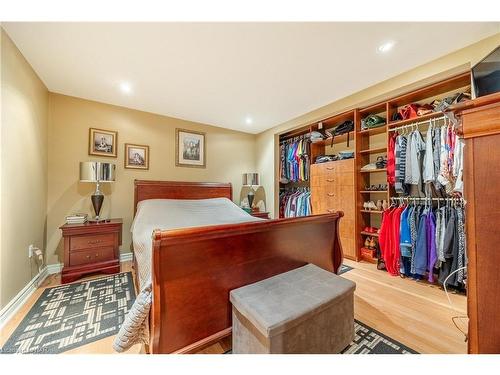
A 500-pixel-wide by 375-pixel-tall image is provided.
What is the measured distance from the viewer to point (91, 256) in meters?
2.32

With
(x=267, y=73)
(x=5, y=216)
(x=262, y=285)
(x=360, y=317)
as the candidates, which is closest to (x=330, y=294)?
(x=262, y=285)

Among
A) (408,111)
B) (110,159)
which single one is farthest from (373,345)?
(110,159)

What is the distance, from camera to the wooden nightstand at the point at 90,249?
7.18ft

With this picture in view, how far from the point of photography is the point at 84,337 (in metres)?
1.36

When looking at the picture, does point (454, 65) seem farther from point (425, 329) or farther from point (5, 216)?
point (5, 216)

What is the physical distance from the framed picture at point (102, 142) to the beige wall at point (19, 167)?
0.48 metres

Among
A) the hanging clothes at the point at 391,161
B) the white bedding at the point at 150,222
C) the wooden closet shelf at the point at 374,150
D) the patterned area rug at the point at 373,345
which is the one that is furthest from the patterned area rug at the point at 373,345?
the wooden closet shelf at the point at 374,150

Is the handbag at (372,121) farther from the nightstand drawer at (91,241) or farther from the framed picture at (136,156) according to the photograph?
the nightstand drawer at (91,241)

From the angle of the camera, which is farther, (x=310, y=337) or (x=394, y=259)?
(x=394, y=259)

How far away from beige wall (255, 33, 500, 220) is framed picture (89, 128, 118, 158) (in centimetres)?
249

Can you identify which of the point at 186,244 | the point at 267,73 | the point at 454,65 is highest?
the point at 267,73

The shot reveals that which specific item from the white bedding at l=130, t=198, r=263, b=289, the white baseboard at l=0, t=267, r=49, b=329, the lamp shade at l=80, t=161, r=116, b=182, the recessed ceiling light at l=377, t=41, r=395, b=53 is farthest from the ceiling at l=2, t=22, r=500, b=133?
the white baseboard at l=0, t=267, r=49, b=329

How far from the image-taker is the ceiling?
5.03 ft
